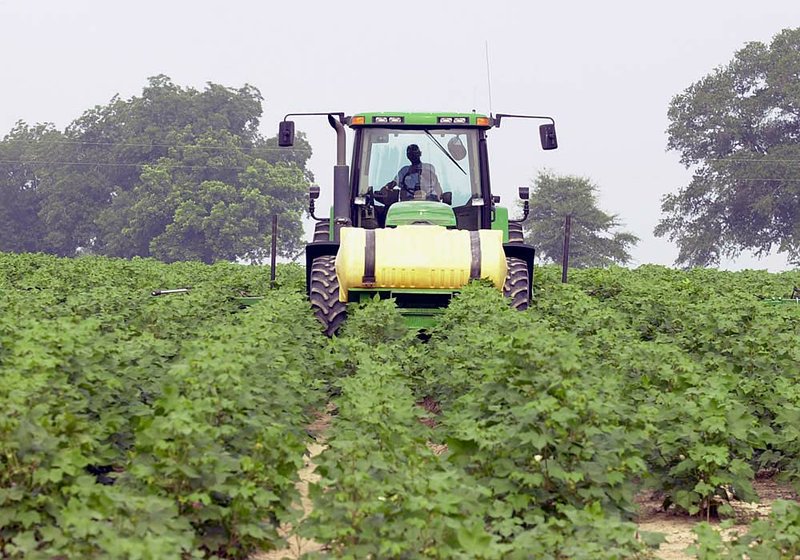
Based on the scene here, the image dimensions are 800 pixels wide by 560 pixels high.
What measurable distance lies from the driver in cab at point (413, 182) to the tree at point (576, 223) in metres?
60.3

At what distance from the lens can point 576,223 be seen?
7894cm

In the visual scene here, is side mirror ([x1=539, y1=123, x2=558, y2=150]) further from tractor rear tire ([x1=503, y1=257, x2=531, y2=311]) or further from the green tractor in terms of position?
tractor rear tire ([x1=503, y1=257, x2=531, y2=311])

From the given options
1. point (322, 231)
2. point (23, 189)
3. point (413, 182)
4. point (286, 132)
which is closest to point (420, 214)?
point (413, 182)

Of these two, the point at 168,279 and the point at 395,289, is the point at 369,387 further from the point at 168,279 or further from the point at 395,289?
the point at 168,279

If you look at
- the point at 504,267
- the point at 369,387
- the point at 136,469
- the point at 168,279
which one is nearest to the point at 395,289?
the point at 504,267

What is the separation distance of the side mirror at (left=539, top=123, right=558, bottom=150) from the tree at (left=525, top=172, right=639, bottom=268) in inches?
2394

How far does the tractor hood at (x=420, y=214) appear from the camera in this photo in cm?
1500

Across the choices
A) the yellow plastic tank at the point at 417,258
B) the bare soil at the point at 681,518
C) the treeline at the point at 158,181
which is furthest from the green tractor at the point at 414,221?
the treeline at the point at 158,181

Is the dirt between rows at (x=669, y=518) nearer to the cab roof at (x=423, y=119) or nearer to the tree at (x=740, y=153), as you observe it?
the cab roof at (x=423, y=119)

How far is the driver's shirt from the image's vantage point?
15961 millimetres

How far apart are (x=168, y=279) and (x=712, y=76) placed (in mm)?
46485

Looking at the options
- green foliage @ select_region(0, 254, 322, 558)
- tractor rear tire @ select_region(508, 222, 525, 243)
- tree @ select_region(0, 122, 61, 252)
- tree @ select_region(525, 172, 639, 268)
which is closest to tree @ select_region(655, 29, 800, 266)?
tree @ select_region(525, 172, 639, 268)

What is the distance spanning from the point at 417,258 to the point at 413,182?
211cm

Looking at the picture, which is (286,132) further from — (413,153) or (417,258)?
(417,258)
